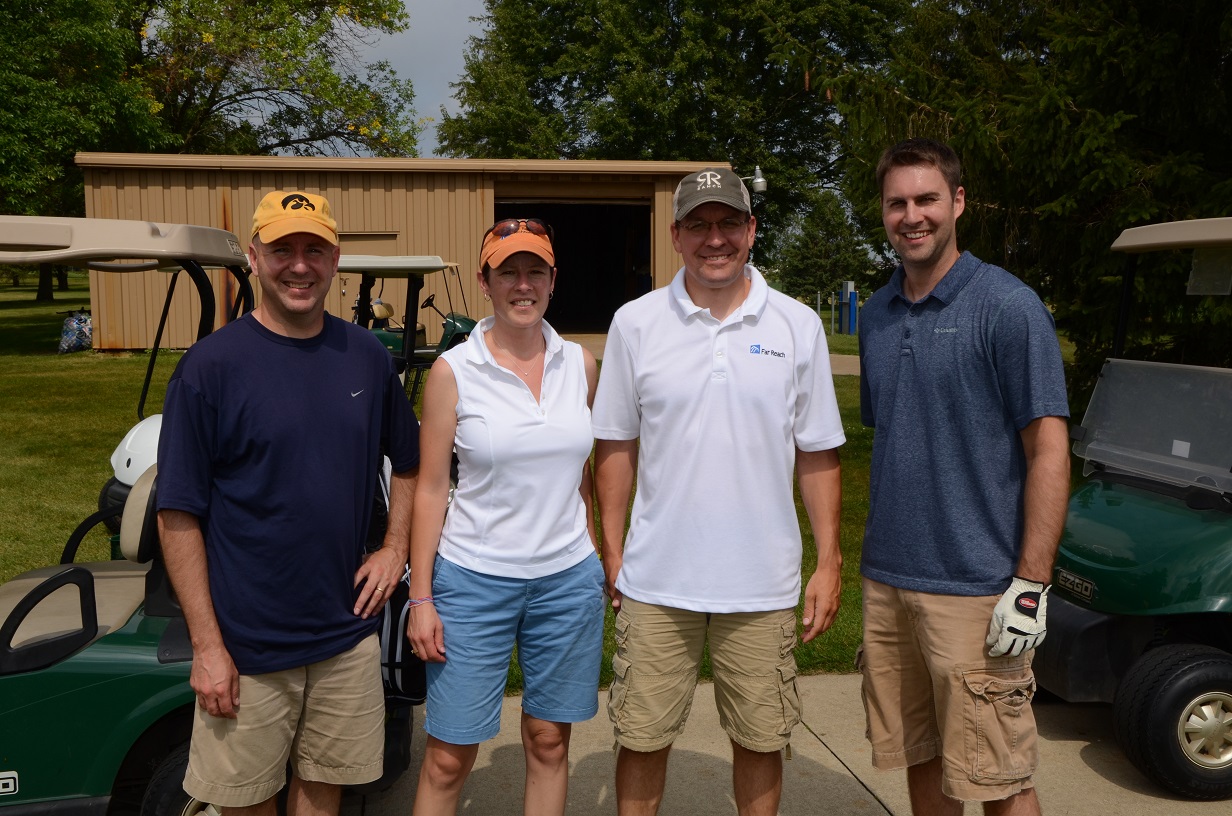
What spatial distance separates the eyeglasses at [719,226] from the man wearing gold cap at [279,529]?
0.88 meters

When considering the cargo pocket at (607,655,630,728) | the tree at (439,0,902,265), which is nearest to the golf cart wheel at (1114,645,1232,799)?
the cargo pocket at (607,655,630,728)

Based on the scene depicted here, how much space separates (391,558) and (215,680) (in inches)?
19.8

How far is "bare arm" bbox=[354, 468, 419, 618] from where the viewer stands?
2.54 metres

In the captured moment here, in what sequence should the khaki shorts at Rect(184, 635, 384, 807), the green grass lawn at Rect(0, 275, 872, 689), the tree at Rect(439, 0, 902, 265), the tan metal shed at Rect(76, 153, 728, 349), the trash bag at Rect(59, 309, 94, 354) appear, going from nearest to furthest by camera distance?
the khaki shorts at Rect(184, 635, 384, 807)
the green grass lawn at Rect(0, 275, 872, 689)
the tan metal shed at Rect(76, 153, 728, 349)
the trash bag at Rect(59, 309, 94, 354)
the tree at Rect(439, 0, 902, 265)

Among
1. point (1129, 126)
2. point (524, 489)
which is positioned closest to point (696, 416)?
point (524, 489)

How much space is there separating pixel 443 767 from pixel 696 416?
110 centimetres

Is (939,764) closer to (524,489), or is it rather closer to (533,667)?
(533,667)

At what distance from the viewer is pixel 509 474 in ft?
→ 8.63

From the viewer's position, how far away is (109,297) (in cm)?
1716

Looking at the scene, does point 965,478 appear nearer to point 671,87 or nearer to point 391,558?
point 391,558

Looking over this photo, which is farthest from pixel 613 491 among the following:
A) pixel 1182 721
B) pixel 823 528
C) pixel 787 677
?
pixel 1182 721

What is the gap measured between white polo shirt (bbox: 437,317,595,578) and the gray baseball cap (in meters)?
0.60

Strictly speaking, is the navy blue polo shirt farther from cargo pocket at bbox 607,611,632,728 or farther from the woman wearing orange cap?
cargo pocket at bbox 607,611,632,728

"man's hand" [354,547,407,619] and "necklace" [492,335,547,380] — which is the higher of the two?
"necklace" [492,335,547,380]
